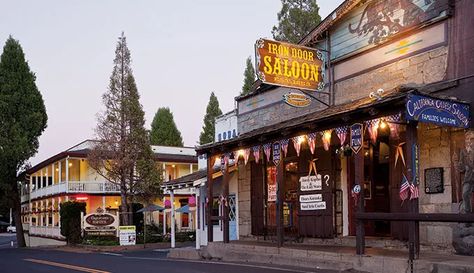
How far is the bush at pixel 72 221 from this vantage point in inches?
1320

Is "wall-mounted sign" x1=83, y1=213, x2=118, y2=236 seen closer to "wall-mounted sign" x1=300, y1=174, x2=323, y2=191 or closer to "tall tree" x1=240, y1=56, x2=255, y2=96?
"wall-mounted sign" x1=300, y1=174, x2=323, y2=191

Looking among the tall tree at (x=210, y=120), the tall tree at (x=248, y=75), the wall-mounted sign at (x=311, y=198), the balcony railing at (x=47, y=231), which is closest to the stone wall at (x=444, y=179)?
the wall-mounted sign at (x=311, y=198)

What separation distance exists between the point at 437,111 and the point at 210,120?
45008mm

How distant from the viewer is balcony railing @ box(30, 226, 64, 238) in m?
43.4

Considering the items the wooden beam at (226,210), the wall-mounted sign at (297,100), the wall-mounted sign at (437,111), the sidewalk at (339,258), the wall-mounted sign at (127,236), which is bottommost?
the wall-mounted sign at (127,236)

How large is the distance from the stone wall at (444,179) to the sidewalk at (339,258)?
488 mm

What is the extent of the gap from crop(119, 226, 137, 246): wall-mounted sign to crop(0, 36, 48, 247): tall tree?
12.7 meters

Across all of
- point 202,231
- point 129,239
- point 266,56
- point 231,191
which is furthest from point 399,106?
point 129,239

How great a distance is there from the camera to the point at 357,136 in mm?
12828

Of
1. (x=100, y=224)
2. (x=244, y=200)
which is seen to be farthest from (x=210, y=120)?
(x=244, y=200)

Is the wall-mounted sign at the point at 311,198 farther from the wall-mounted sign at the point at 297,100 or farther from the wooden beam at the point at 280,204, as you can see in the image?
the wall-mounted sign at the point at 297,100

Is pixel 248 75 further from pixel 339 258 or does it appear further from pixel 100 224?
pixel 339 258

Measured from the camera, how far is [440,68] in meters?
13.3

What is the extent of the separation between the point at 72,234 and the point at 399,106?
1019 inches
